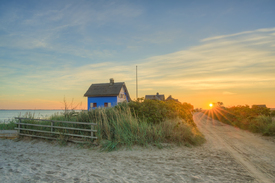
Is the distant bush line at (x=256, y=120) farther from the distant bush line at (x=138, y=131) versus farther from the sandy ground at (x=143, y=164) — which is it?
the distant bush line at (x=138, y=131)

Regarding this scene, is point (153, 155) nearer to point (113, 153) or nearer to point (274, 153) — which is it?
point (113, 153)

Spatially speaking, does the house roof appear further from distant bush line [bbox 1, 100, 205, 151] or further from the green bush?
distant bush line [bbox 1, 100, 205, 151]

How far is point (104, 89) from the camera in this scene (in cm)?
3450

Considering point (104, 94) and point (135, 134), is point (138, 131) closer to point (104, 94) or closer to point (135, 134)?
point (135, 134)

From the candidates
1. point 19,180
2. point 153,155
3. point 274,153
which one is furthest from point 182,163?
point 19,180

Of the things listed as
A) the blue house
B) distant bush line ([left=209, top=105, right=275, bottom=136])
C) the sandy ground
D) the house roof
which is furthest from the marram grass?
the house roof

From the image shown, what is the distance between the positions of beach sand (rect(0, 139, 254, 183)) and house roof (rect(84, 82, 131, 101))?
24.2 m

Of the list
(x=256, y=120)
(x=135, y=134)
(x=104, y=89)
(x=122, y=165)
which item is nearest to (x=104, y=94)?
(x=104, y=89)

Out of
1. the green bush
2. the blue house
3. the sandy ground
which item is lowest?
the sandy ground

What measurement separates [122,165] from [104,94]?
2766cm

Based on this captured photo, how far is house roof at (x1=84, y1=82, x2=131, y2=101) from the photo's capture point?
33531 millimetres

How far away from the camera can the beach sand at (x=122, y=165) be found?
5.31 meters

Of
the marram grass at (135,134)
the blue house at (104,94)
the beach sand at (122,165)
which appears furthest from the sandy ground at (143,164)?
the blue house at (104,94)

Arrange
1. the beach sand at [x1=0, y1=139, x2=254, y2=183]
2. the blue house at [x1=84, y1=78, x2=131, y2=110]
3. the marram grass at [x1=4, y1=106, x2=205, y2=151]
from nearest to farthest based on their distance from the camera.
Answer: the beach sand at [x1=0, y1=139, x2=254, y2=183] < the marram grass at [x1=4, y1=106, x2=205, y2=151] < the blue house at [x1=84, y1=78, x2=131, y2=110]
